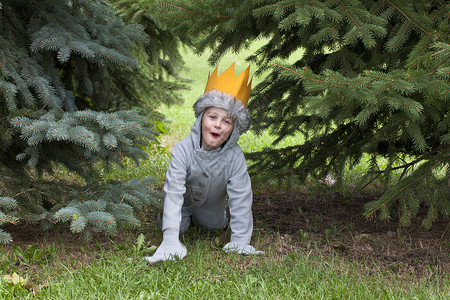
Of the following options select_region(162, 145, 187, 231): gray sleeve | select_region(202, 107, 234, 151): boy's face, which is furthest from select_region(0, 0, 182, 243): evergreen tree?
select_region(202, 107, 234, 151): boy's face

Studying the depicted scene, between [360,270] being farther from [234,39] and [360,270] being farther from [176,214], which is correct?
[234,39]

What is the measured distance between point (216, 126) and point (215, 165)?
313 millimetres

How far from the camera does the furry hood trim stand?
10.9 ft

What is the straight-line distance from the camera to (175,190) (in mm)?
3432

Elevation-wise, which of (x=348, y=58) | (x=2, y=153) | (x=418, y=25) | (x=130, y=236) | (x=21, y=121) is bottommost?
(x=130, y=236)

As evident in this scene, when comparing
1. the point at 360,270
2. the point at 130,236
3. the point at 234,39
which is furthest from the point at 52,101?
the point at 360,270

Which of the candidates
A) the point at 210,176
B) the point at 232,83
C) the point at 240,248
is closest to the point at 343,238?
the point at 240,248

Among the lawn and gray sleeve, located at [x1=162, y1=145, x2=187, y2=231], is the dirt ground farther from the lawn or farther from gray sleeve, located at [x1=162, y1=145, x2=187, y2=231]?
gray sleeve, located at [x1=162, y1=145, x2=187, y2=231]

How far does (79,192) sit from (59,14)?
4.69ft

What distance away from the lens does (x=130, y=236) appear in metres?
3.81

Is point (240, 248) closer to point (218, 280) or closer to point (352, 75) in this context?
point (218, 280)

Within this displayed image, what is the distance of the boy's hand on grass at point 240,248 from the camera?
3432 mm

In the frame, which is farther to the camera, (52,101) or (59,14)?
(59,14)

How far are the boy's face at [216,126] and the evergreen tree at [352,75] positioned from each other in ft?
1.70
